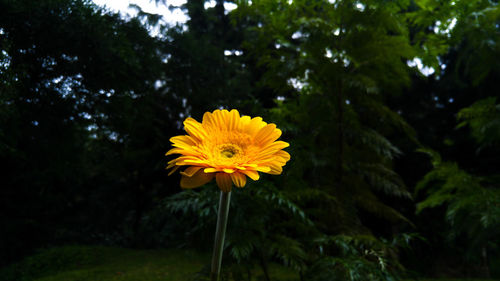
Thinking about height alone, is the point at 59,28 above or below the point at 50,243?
above

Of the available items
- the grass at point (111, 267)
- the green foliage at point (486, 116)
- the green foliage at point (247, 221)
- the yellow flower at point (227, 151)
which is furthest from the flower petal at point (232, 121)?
the green foliage at point (486, 116)

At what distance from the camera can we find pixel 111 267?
6.16ft

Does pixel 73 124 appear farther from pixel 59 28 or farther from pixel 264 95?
pixel 264 95

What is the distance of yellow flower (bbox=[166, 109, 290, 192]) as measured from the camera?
0.55 m

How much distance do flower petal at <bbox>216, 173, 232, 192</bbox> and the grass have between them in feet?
3.65

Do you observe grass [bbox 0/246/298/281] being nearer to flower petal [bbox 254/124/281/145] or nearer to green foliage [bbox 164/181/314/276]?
green foliage [bbox 164/181/314/276]

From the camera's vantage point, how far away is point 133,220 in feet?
19.2

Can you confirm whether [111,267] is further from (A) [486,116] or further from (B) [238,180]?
(A) [486,116]

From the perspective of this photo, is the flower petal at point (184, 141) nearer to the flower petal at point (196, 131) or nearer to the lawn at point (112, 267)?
the flower petal at point (196, 131)

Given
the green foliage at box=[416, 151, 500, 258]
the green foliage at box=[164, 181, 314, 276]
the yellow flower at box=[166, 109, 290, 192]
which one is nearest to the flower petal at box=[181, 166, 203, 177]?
the yellow flower at box=[166, 109, 290, 192]

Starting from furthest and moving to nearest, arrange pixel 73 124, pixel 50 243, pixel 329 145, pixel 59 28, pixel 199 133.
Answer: pixel 50 243
pixel 329 145
pixel 73 124
pixel 59 28
pixel 199 133

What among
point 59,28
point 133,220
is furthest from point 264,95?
point 59,28

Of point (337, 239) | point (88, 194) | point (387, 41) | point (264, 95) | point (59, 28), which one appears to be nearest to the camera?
point (337, 239)

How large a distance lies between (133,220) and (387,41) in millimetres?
5121
